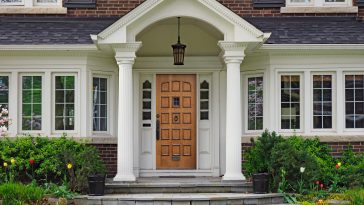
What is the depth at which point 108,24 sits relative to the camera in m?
13.6

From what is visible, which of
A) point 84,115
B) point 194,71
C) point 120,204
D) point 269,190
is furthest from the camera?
point 194,71

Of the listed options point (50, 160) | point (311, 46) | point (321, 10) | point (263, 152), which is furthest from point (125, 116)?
point (321, 10)

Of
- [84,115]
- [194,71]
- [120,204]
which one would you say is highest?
[194,71]

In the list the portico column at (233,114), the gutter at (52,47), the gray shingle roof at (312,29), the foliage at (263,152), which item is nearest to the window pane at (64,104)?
the gutter at (52,47)

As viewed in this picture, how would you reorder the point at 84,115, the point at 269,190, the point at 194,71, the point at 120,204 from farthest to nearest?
the point at 194,71, the point at 84,115, the point at 269,190, the point at 120,204

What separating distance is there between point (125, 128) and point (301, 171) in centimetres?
348

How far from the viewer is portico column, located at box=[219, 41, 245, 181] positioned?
12.0 meters

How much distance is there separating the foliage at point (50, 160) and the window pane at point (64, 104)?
551 mm

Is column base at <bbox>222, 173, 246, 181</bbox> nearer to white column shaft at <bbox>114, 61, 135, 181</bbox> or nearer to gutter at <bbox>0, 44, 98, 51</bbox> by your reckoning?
white column shaft at <bbox>114, 61, 135, 181</bbox>

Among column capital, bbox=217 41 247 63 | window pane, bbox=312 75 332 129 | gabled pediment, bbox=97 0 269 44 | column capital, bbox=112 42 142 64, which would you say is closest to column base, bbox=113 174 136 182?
column capital, bbox=112 42 142 64

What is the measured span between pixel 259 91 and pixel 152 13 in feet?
9.80

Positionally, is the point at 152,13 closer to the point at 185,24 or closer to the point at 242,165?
the point at 185,24

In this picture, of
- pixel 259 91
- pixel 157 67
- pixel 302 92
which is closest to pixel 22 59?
pixel 157 67

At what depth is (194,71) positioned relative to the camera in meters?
13.8
